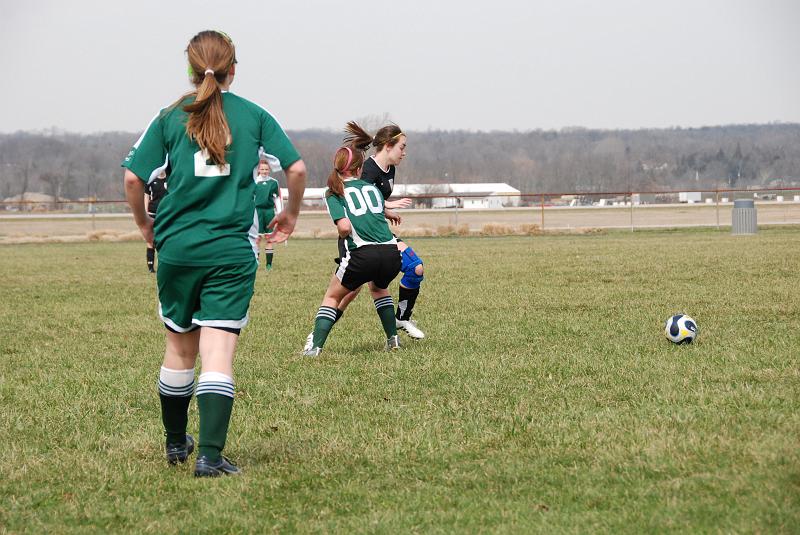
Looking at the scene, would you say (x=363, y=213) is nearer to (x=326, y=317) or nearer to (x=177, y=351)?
(x=326, y=317)

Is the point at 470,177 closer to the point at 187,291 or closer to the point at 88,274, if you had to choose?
the point at 88,274

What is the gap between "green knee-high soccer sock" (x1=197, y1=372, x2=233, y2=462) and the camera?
13.8ft

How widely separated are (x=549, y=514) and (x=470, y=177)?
16980 centimetres

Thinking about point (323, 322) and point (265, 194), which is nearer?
point (265, 194)

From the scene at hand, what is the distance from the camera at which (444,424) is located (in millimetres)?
5227

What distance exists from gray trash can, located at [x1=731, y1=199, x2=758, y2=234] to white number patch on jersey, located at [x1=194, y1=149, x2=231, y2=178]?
2603 cm

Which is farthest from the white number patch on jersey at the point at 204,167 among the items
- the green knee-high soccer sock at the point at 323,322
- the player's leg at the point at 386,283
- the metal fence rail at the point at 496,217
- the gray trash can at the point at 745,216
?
the metal fence rail at the point at 496,217

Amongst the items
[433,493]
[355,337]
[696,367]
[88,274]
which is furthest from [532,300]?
[88,274]

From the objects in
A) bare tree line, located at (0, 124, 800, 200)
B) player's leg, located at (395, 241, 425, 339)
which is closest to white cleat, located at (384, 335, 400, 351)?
player's leg, located at (395, 241, 425, 339)

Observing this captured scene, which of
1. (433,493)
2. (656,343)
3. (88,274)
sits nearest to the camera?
(433,493)

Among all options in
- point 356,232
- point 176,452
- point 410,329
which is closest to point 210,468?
point 176,452

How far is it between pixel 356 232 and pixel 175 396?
10.9 feet

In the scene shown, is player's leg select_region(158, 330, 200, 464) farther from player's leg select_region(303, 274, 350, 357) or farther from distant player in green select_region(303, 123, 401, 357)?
player's leg select_region(303, 274, 350, 357)

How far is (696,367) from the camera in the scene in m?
6.59
